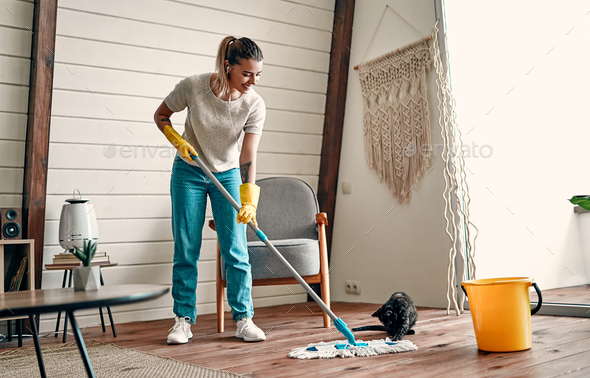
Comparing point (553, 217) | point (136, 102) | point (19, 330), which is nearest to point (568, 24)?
point (553, 217)

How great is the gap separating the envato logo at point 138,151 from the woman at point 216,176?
77 cm

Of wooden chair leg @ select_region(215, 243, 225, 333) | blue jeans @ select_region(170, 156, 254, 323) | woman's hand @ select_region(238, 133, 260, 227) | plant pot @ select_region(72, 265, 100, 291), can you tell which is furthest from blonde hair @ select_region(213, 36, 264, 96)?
plant pot @ select_region(72, 265, 100, 291)

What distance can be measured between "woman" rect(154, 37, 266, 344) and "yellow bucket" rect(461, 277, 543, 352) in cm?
89

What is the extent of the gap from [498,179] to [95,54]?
2.22m

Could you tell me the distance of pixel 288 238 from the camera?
9.70ft

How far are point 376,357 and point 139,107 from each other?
6.38ft

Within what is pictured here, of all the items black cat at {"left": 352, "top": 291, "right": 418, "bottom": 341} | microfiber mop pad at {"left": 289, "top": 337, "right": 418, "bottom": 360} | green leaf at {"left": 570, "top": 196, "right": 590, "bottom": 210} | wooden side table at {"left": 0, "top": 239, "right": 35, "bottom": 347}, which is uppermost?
green leaf at {"left": 570, "top": 196, "right": 590, "bottom": 210}

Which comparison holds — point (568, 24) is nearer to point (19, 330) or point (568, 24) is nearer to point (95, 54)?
point (95, 54)

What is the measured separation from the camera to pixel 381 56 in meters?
3.25

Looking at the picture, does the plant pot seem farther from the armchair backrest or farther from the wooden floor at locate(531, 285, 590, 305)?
the wooden floor at locate(531, 285, 590, 305)

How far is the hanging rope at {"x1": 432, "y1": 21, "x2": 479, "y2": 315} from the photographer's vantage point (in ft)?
8.83

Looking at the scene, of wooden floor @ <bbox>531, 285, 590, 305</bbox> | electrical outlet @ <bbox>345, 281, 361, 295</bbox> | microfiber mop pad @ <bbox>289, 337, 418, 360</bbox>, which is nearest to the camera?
microfiber mop pad @ <bbox>289, 337, 418, 360</bbox>

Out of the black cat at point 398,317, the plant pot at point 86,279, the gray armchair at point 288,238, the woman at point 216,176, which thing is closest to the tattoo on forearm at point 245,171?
the woman at point 216,176

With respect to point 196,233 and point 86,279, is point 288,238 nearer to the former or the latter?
point 196,233
